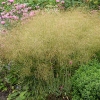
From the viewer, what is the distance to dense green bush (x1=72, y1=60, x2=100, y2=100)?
2.72 metres

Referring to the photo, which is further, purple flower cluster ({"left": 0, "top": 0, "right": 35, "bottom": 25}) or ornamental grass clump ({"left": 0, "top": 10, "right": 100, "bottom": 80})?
purple flower cluster ({"left": 0, "top": 0, "right": 35, "bottom": 25})

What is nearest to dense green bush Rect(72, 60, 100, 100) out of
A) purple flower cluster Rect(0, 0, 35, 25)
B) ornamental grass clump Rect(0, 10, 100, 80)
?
ornamental grass clump Rect(0, 10, 100, 80)

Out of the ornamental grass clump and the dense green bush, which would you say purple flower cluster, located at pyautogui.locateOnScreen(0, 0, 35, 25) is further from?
the dense green bush

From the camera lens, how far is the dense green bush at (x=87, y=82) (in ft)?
8.91

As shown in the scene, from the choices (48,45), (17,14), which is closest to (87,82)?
(48,45)

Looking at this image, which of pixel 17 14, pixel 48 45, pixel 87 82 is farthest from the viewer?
pixel 17 14

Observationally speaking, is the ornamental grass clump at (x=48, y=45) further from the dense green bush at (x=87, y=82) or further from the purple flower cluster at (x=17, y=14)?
the purple flower cluster at (x=17, y=14)

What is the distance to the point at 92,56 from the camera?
130 inches

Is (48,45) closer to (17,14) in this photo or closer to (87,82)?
(87,82)

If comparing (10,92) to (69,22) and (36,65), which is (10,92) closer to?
(36,65)

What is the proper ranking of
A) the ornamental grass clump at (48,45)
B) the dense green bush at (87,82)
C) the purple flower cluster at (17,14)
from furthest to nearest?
the purple flower cluster at (17,14) → the ornamental grass clump at (48,45) → the dense green bush at (87,82)

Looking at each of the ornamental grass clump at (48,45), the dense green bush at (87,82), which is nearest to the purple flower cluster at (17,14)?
the ornamental grass clump at (48,45)

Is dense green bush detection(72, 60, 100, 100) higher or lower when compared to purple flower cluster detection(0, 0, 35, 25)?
lower

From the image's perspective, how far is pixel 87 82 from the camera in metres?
2.80
